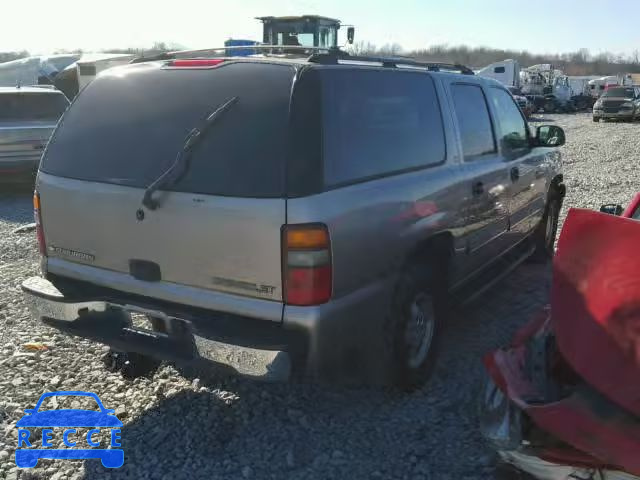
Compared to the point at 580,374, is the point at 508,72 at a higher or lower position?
higher

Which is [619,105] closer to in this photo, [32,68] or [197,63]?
[32,68]

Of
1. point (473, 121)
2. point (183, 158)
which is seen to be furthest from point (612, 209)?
point (183, 158)

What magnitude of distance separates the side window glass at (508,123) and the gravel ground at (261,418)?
1.48 metres

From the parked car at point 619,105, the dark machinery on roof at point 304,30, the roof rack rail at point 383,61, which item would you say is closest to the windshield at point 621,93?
the parked car at point 619,105

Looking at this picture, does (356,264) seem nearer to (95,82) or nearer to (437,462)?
(437,462)

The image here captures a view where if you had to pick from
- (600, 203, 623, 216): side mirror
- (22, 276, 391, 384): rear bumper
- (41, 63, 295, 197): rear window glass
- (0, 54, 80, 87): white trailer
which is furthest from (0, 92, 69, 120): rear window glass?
(0, 54, 80, 87): white trailer

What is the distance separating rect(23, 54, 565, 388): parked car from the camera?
2.75m

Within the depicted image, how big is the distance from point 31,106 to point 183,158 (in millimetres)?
8810

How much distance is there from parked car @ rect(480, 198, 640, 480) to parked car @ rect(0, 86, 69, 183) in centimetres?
885

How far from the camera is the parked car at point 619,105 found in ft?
91.9

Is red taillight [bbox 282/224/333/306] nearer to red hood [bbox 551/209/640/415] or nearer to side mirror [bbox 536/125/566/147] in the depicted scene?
red hood [bbox 551/209/640/415]
